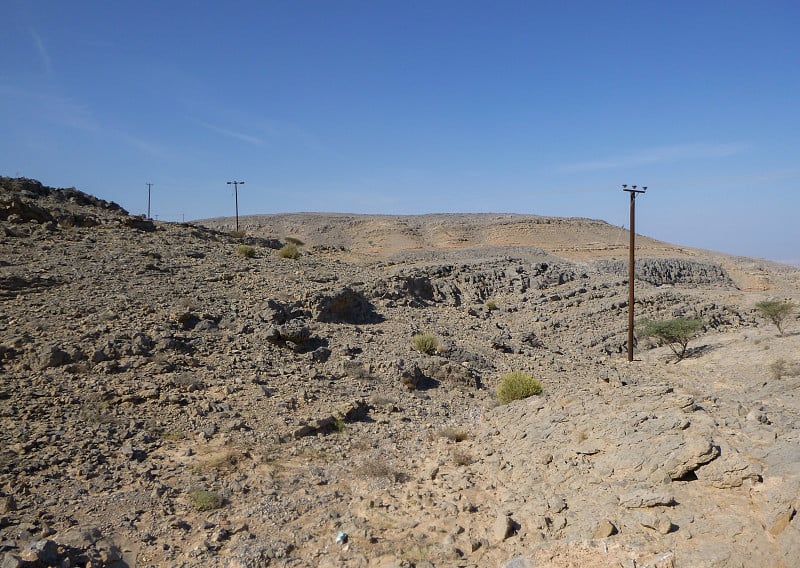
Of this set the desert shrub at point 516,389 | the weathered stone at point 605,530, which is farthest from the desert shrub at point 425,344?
the weathered stone at point 605,530

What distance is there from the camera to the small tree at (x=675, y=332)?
57.2 ft

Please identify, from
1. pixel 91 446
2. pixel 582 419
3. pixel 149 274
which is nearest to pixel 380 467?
pixel 582 419

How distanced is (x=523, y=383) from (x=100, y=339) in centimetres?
802

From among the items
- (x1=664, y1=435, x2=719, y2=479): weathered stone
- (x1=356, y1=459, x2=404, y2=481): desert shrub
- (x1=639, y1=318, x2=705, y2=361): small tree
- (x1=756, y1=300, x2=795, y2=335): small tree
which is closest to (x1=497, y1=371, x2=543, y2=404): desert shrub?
(x1=356, y1=459, x2=404, y2=481): desert shrub

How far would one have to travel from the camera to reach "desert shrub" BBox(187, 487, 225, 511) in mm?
6305

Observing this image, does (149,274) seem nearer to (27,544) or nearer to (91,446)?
(91,446)

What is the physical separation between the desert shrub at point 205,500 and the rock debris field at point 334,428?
18 millimetres

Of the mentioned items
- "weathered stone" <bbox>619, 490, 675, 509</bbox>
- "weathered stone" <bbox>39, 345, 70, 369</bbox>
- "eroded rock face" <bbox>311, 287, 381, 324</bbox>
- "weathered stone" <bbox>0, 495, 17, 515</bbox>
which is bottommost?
"weathered stone" <bbox>0, 495, 17, 515</bbox>

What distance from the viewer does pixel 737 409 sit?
22.5ft

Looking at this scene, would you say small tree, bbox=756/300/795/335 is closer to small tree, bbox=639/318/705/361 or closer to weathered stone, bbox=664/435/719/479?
small tree, bbox=639/318/705/361

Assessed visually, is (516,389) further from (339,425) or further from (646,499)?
(646,499)

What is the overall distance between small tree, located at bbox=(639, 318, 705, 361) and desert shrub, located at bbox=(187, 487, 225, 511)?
15022mm

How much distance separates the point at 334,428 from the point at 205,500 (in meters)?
2.93

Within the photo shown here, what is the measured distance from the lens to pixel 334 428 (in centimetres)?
902
